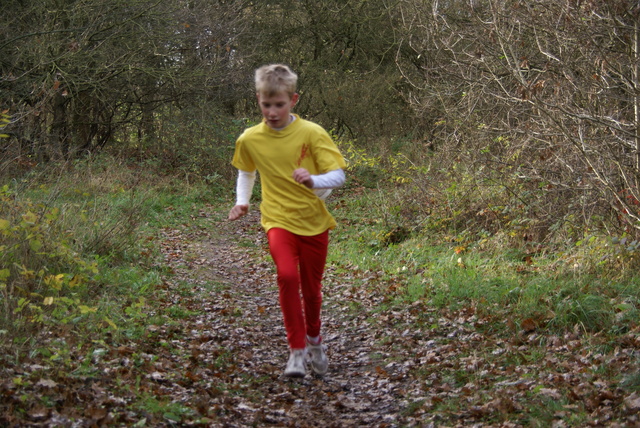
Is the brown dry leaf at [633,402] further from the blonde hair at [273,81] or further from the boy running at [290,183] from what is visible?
the blonde hair at [273,81]

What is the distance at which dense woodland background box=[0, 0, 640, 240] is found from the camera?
6723 mm

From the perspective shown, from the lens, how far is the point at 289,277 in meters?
4.51

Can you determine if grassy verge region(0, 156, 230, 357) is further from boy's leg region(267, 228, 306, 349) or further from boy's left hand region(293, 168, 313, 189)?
boy's left hand region(293, 168, 313, 189)

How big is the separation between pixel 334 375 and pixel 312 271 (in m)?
1.02

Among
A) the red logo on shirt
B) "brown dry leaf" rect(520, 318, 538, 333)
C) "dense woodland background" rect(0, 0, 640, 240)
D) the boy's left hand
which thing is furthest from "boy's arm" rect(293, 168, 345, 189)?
"dense woodland background" rect(0, 0, 640, 240)

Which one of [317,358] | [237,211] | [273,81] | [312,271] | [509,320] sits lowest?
[509,320]

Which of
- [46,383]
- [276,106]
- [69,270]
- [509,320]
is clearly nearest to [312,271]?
[276,106]

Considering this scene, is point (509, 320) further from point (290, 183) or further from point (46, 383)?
point (46, 383)

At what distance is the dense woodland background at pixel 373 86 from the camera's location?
672 cm

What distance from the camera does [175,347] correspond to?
5352mm

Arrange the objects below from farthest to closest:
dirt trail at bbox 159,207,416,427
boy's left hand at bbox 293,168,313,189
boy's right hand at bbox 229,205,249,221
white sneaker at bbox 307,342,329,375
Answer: white sneaker at bbox 307,342,329,375 → boy's right hand at bbox 229,205,249,221 → dirt trail at bbox 159,207,416,427 → boy's left hand at bbox 293,168,313,189

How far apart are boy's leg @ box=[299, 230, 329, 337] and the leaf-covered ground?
48 centimetres

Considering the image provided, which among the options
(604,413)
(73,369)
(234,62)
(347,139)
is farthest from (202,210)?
(604,413)

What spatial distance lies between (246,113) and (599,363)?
1781cm
